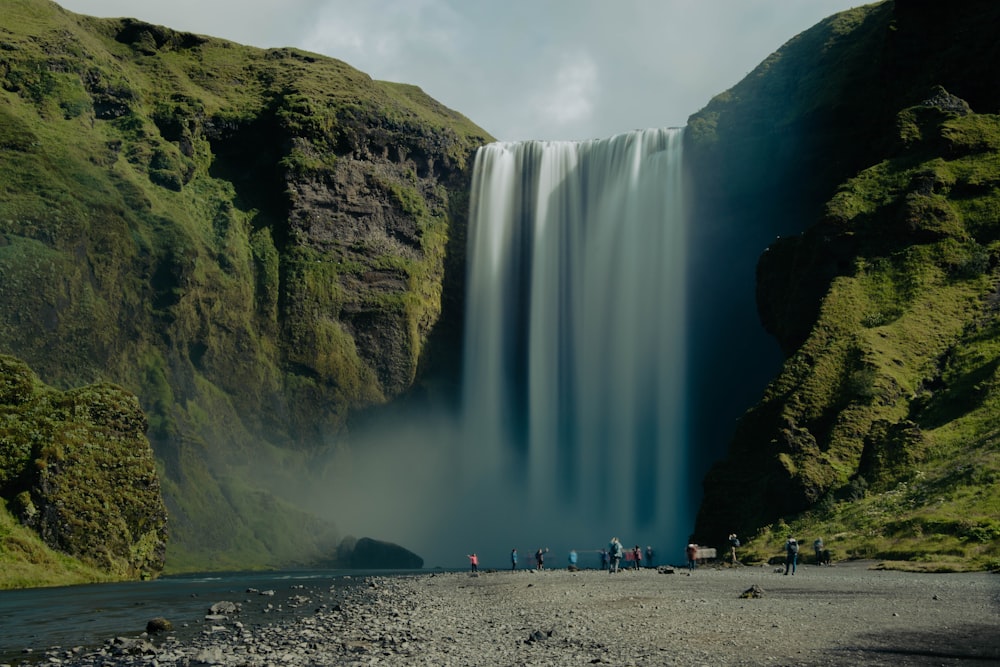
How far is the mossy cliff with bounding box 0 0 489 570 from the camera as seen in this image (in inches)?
3147

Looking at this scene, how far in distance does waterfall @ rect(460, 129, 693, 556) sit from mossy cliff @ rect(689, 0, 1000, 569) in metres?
10.6

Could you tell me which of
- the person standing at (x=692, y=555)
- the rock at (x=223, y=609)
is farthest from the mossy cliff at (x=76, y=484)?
the person standing at (x=692, y=555)

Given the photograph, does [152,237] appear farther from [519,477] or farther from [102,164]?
[519,477]

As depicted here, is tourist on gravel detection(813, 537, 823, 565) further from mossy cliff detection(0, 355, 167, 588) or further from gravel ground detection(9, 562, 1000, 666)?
mossy cliff detection(0, 355, 167, 588)

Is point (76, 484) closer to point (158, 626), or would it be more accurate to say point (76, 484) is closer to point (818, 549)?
point (158, 626)

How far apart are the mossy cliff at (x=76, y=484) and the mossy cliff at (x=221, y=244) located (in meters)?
16.1

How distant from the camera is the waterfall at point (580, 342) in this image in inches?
3415

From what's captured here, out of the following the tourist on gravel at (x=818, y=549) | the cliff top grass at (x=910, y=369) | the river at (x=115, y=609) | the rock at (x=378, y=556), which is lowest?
the rock at (x=378, y=556)

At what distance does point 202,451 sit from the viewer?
8400 centimetres

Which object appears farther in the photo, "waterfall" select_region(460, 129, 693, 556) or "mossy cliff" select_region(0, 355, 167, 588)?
"waterfall" select_region(460, 129, 693, 556)

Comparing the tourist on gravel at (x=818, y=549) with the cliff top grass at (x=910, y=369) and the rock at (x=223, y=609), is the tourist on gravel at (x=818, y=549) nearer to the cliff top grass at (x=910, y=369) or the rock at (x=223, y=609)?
the cliff top grass at (x=910, y=369)

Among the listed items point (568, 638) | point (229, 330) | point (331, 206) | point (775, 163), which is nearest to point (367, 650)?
point (568, 638)

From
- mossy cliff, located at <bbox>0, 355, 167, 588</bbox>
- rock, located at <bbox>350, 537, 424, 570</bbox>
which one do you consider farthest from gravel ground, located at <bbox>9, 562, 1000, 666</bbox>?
rock, located at <bbox>350, 537, 424, 570</bbox>

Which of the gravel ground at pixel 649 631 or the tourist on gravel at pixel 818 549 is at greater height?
the tourist on gravel at pixel 818 549
